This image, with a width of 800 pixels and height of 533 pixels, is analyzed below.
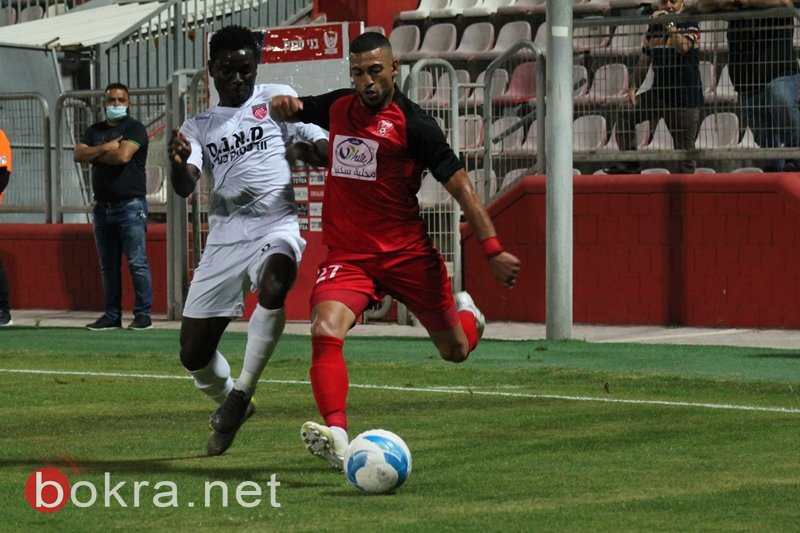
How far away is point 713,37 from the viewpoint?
55.2 feet

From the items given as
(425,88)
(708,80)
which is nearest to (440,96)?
(425,88)

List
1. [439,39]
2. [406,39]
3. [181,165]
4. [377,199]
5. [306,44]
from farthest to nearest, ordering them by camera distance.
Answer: [406,39], [439,39], [306,44], [181,165], [377,199]

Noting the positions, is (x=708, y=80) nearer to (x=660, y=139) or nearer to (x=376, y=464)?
(x=660, y=139)

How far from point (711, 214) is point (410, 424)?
24.5 ft

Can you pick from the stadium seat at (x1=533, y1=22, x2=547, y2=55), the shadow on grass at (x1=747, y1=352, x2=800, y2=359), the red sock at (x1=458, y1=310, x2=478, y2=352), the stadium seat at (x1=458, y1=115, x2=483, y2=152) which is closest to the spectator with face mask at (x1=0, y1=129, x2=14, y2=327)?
the stadium seat at (x1=458, y1=115, x2=483, y2=152)

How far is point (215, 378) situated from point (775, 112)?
342 inches

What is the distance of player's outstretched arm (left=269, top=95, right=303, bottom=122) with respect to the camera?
8758 millimetres

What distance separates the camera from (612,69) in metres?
17.5

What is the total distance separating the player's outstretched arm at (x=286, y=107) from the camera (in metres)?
8.76

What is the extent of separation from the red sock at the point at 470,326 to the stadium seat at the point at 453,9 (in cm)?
1476

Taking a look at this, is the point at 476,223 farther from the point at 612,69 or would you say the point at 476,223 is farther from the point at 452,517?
the point at 612,69

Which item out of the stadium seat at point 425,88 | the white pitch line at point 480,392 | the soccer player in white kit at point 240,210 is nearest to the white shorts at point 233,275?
the soccer player in white kit at point 240,210

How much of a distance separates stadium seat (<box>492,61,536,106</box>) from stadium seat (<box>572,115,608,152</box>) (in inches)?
26.5

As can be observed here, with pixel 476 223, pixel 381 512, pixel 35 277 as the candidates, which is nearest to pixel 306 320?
pixel 35 277
